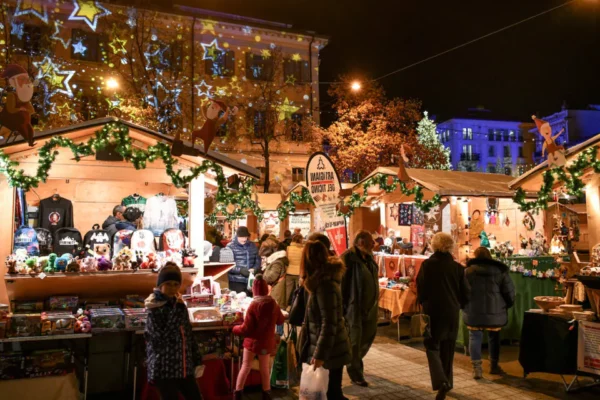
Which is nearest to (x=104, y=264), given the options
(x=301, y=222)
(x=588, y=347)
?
(x=588, y=347)

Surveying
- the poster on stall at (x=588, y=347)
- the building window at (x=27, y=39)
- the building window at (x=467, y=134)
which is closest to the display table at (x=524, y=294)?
the poster on stall at (x=588, y=347)

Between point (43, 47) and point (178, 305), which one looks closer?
point (178, 305)

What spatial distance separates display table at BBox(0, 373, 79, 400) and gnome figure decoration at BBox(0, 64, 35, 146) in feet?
8.79

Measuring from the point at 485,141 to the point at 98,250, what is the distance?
6700 cm

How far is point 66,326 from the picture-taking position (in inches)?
209

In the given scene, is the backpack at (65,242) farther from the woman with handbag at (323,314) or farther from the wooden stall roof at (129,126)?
the woman with handbag at (323,314)

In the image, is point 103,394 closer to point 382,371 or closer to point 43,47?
point 382,371

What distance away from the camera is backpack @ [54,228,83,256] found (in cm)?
757

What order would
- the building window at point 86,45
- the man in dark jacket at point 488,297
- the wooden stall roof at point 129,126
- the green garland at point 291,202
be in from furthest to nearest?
the building window at point 86,45 → the green garland at point 291,202 → the man in dark jacket at point 488,297 → the wooden stall roof at point 129,126

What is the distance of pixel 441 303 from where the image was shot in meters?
5.62

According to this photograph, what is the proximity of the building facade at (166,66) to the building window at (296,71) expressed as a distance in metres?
0.06

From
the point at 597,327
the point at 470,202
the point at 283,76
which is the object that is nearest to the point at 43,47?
the point at 283,76

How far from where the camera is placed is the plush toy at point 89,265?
6.20 meters

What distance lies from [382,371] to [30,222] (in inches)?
248
